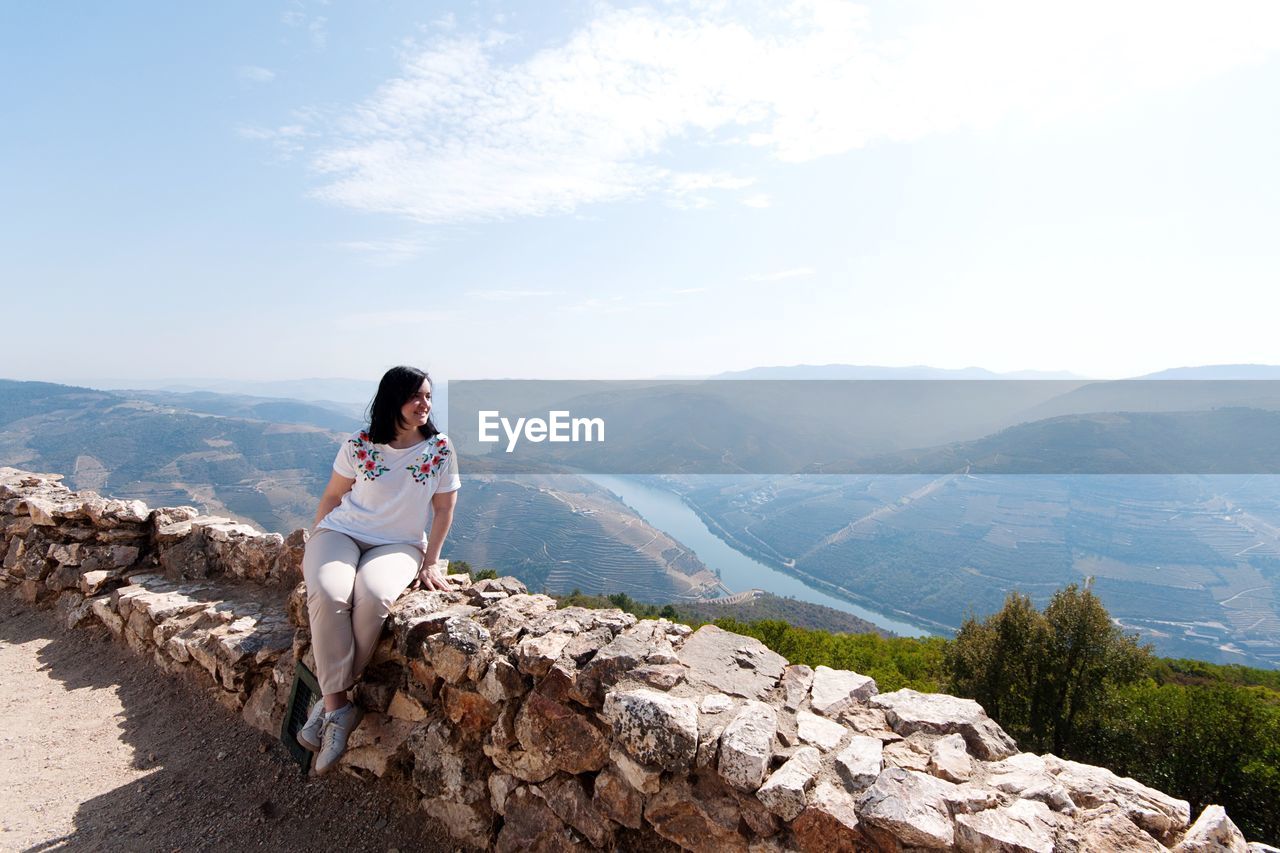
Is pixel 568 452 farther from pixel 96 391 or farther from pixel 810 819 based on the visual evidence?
pixel 810 819

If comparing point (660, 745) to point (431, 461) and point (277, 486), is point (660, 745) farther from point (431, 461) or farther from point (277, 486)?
point (277, 486)

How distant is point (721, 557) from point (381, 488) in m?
119

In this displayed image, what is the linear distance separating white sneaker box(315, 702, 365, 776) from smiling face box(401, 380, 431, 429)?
1.99m

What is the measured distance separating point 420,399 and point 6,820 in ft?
12.2

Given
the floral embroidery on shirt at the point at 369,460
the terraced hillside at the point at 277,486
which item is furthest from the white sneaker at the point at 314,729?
the terraced hillside at the point at 277,486

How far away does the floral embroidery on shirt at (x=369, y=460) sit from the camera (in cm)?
419

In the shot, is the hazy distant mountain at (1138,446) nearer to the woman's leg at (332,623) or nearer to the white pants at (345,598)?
the white pants at (345,598)

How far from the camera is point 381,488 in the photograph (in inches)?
165

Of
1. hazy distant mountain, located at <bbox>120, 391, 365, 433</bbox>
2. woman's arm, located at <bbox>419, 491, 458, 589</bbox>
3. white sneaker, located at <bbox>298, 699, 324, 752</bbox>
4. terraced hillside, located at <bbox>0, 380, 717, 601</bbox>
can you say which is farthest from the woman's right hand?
hazy distant mountain, located at <bbox>120, 391, 365, 433</bbox>

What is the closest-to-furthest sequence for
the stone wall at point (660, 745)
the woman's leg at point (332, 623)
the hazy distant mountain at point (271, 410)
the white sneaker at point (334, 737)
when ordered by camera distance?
the stone wall at point (660, 745) → the woman's leg at point (332, 623) → the white sneaker at point (334, 737) → the hazy distant mountain at point (271, 410)

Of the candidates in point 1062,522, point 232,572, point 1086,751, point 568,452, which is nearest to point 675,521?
point 568,452

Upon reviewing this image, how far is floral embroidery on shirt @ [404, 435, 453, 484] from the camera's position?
14.1 ft

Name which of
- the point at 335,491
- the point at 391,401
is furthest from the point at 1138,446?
the point at 335,491

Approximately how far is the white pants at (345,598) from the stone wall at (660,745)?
207 millimetres
